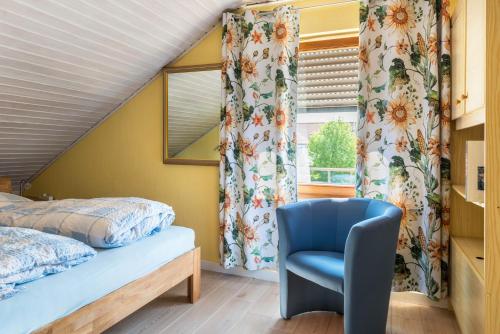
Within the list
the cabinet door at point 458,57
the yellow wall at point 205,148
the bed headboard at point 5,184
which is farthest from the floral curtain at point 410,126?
the bed headboard at point 5,184

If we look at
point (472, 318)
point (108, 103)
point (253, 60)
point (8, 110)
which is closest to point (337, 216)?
point (472, 318)

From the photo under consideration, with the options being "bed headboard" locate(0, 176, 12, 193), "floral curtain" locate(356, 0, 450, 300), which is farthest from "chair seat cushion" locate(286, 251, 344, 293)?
"bed headboard" locate(0, 176, 12, 193)

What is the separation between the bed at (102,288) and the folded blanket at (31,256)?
0.11 ft

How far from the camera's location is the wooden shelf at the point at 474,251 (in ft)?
5.73

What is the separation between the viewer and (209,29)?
10.0ft

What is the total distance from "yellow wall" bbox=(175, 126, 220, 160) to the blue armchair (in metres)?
1.06

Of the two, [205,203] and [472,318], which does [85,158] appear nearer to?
[205,203]

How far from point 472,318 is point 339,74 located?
1837mm

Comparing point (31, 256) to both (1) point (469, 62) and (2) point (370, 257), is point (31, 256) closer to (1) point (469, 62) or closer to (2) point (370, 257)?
(2) point (370, 257)

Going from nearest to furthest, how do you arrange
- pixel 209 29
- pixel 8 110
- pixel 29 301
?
pixel 29 301 < pixel 8 110 < pixel 209 29

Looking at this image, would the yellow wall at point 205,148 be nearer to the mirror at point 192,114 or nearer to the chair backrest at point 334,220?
the mirror at point 192,114

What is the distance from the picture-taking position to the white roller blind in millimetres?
2773

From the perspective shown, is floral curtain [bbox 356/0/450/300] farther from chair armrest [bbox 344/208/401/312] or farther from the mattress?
the mattress

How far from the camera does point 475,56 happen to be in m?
1.72
